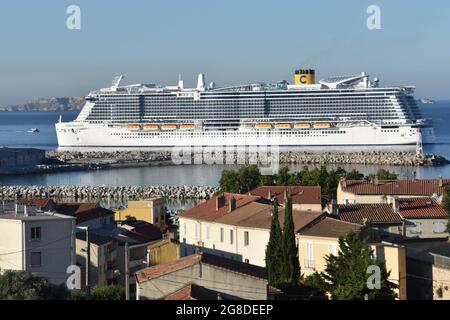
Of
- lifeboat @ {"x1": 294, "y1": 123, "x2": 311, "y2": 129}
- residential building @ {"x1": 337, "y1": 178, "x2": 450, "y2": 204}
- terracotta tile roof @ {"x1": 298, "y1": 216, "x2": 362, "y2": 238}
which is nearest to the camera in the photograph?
terracotta tile roof @ {"x1": 298, "y1": 216, "x2": 362, "y2": 238}

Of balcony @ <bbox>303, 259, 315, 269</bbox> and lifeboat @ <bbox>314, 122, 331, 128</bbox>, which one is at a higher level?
lifeboat @ <bbox>314, 122, 331, 128</bbox>

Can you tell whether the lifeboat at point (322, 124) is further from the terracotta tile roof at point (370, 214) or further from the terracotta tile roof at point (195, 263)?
the terracotta tile roof at point (195, 263)

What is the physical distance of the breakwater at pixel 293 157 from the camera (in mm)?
58866

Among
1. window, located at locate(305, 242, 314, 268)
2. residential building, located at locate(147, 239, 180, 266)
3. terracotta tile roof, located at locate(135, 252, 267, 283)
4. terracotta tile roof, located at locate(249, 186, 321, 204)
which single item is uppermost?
terracotta tile roof, located at locate(249, 186, 321, 204)

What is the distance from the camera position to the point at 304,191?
21969 millimetres

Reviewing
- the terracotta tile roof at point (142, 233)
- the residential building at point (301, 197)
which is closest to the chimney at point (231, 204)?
the terracotta tile roof at point (142, 233)

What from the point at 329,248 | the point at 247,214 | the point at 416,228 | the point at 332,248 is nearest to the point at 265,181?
the point at 416,228

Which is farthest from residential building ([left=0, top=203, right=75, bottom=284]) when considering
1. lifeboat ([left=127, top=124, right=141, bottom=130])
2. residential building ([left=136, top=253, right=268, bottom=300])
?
lifeboat ([left=127, top=124, right=141, bottom=130])

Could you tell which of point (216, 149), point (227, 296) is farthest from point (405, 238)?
point (216, 149)

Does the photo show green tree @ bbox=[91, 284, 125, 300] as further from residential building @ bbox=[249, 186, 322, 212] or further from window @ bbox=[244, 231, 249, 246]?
residential building @ bbox=[249, 186, 322, 212]

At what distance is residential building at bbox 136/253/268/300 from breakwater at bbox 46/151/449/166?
156 ft

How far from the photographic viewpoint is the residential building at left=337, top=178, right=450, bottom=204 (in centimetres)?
2164

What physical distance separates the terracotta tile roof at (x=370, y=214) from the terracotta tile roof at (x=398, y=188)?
3450 millimetres
